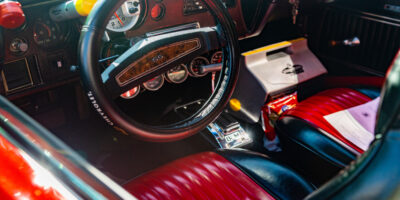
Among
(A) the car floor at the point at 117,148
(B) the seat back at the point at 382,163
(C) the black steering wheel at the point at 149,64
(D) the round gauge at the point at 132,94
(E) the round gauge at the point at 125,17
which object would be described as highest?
(B) the seat back at the point at 382,163

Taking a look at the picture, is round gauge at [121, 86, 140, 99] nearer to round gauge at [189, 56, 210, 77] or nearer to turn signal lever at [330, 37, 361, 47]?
round gauge at [189, 56, 210, 77]

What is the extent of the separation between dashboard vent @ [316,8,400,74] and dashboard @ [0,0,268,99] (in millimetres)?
887

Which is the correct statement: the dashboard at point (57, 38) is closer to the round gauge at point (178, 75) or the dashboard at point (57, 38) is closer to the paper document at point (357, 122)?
the round gauge at point (178, 75)

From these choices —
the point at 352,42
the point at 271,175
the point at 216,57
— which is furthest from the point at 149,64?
the point at 352,42

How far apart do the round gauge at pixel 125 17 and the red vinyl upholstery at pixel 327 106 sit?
71 cm

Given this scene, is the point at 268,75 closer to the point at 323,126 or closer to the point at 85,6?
the point at 323,126

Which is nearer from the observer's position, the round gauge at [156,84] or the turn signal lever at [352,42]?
the round gauge at [156,84]

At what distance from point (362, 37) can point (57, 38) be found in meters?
1.48

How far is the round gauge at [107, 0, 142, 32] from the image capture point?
132cm

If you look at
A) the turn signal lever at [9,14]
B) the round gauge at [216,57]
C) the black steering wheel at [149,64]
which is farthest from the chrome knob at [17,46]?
the round gauge at [216,57]

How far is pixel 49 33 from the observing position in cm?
130

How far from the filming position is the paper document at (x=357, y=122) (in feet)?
4.33

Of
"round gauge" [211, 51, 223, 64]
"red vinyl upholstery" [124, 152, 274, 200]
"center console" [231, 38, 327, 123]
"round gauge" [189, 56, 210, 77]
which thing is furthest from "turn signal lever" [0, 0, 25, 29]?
"center console" [231, 38, 327, 123]

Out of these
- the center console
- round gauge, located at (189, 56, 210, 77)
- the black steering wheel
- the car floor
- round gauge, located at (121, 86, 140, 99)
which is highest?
the black steering wheel
